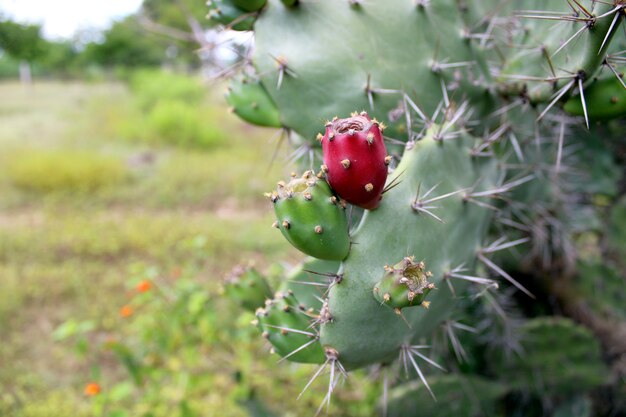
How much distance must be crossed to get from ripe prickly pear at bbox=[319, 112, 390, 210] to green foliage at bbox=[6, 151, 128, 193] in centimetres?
575

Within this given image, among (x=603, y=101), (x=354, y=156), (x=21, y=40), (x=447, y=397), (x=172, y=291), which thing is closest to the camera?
(x=354, y=156)

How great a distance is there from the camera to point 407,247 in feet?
2.95

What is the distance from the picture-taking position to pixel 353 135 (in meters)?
0.72

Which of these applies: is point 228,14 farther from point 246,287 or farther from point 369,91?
point 246,287

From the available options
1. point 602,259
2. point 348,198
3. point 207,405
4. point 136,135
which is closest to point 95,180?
point 136,135

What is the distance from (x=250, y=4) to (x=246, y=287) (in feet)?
2.06

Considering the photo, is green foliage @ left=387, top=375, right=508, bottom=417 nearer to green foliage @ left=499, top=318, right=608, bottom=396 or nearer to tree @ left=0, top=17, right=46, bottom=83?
green foliage @ left=499, top=318, right=608, bottom=396

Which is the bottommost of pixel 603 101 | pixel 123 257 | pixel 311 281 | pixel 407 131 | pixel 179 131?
pixel 179 131

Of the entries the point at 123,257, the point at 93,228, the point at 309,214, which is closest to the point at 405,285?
the point at 309,214

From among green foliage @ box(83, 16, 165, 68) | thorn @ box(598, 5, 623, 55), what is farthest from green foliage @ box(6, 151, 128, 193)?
green foliage @ box(83, 16, 165, 68)

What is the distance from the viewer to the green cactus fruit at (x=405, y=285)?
29.2 inches

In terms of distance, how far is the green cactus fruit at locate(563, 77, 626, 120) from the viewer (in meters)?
1.03

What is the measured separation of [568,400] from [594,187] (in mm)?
733

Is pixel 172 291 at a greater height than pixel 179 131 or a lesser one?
greater
